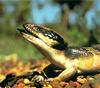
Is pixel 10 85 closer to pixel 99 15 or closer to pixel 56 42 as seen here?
pixel 56 42

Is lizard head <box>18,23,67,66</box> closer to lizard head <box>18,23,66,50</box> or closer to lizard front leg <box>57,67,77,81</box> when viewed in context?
lizard head <box>18,23,66,50</box>

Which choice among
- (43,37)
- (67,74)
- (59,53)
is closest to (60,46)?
(59,53)

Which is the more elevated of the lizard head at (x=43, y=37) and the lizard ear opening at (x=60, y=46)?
the lizard head at (x=43, y=37)

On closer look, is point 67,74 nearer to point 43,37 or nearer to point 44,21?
point 43,37

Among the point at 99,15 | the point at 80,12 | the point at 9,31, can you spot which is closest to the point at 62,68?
the point at 99,15

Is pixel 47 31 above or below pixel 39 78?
above

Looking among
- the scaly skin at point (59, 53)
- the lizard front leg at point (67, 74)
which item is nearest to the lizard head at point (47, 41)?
the scaly skin at point (59, 53)

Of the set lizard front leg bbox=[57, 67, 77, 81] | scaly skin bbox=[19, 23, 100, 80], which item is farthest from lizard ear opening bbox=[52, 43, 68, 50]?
lizard front leg bbox=[57, 67, 77, 81]

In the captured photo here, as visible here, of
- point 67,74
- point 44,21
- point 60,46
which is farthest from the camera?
point 44,21

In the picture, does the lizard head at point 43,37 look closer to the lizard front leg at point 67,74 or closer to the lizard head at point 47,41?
the lizard head at point 47,41
